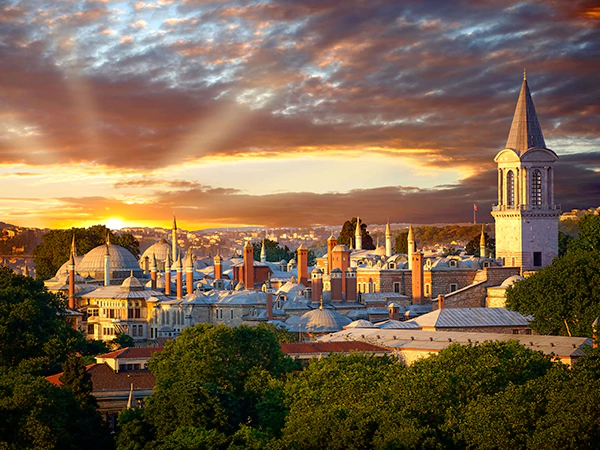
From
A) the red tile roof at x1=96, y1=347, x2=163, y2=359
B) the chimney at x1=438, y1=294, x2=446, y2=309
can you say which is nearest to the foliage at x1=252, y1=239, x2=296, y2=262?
the chimney at x1=438, y1=294, x2=446, y2=309

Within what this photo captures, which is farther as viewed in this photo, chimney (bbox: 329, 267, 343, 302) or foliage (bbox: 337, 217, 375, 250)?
foliage (bbox: 337, 217, 375, 250)

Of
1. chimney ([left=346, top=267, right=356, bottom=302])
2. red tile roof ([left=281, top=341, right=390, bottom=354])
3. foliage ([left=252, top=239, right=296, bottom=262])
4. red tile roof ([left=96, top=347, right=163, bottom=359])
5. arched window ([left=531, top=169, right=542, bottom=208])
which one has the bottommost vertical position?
red tile roof ([left=96, top=347, right=163, bottom=359])

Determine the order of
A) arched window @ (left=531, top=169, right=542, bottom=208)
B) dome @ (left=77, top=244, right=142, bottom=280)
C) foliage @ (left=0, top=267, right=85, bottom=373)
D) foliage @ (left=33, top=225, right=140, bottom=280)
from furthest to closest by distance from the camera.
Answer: foliage @ (left=33, top=225, right=140, bottom=280) → dome @ (left=77, top=244, right=142, bottom=280) → arched window @ (left=531, top=169, right=542, bottom=208) → foliage @ (left=0, top=267, right=85, bottom=373)

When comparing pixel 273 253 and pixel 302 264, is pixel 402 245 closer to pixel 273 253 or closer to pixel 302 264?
pixel 273 253

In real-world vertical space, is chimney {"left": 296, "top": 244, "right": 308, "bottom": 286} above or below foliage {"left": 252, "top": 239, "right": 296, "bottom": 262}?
below

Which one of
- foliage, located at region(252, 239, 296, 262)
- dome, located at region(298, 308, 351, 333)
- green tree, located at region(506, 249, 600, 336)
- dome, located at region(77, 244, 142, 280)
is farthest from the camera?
foliage, located at region(252, 239, 296, 262)

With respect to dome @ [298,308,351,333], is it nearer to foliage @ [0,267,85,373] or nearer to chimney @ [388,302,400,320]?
chimney @ [388,302,400,320]

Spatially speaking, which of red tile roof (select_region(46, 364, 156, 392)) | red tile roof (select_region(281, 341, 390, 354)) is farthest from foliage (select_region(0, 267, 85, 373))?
red tile roof (select_region(281, 341, 390, 354))

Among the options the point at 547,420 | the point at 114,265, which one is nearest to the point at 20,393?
the point at 547,420
